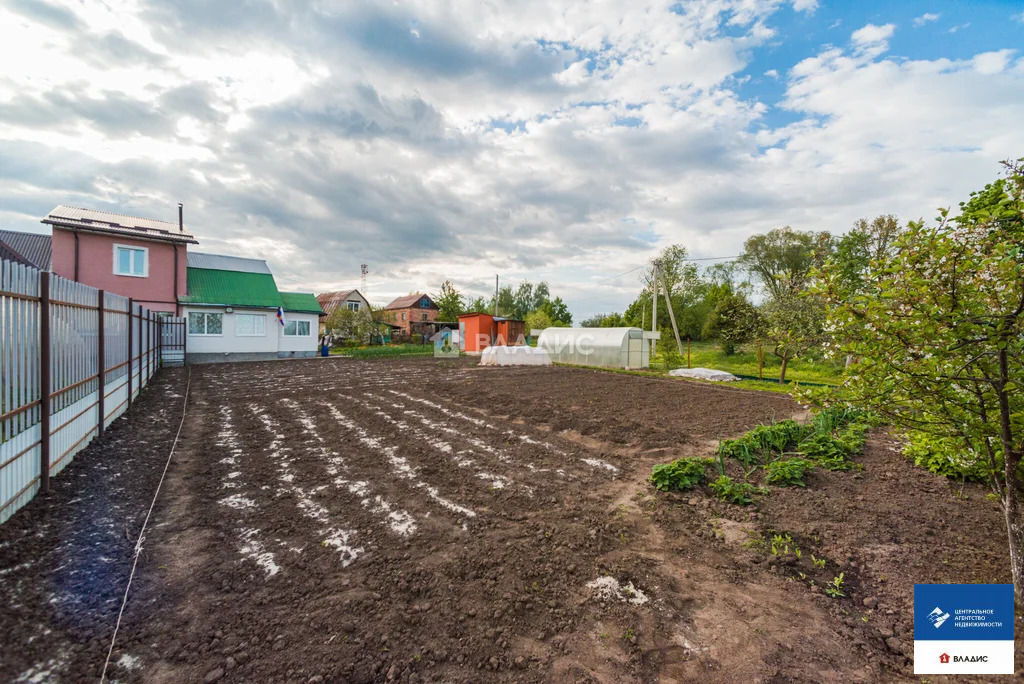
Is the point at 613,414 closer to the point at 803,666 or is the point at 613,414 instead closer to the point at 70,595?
the point at 803,666

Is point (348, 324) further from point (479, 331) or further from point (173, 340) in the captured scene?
point (173, 340)

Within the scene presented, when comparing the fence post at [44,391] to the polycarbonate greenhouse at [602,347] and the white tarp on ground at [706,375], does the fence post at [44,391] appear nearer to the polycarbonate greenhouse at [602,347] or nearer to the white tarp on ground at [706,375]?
the white tarp on ground at [706,375]

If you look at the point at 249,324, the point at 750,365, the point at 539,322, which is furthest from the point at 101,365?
the point at 539,322

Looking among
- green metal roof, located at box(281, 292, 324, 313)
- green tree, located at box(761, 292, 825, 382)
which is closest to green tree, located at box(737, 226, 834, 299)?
green tree, located at box(761, 292, 825, 382)

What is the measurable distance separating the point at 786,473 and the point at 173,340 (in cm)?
2286

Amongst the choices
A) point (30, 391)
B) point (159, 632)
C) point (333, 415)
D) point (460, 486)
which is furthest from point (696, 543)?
point (333, 415)

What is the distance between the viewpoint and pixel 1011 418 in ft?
8.13

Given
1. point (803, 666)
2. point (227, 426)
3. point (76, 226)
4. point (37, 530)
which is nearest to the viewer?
point (803, 666)

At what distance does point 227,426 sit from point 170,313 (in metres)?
15.7

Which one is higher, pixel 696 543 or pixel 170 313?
pixel 170 313

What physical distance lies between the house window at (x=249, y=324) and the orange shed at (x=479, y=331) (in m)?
11.9

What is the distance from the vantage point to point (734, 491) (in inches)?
167

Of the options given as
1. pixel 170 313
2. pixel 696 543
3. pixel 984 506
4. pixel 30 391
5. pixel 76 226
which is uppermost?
pixel 76 226

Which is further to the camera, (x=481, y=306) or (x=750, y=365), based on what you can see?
(x=481, y=306)
